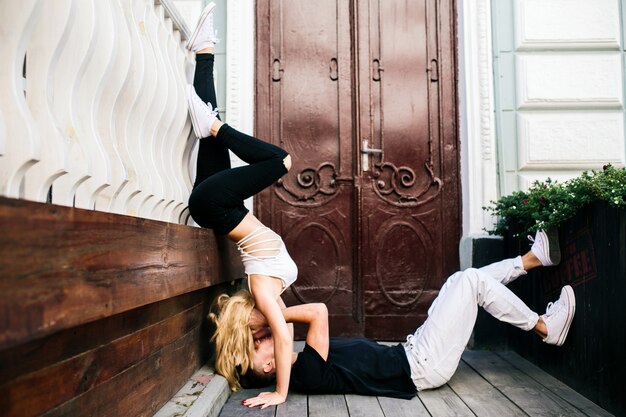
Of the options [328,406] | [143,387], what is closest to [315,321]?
[328,406]

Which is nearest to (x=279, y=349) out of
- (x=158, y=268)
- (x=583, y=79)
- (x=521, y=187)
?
(x=158, y=268)

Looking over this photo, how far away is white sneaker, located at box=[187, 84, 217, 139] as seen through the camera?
2699mm

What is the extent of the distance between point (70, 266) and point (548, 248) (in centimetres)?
262

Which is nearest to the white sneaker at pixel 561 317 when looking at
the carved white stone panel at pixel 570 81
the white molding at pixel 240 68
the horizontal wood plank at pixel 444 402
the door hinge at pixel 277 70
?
the horizontal wood plank at pixel 444 402

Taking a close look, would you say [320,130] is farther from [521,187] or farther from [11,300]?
[11,300]

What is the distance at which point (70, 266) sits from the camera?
1189mm

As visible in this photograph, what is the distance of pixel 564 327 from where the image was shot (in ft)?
9.17

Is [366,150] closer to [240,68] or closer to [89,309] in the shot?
[240,68]

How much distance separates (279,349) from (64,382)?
1192 mm

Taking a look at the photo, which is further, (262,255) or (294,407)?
(262,255)

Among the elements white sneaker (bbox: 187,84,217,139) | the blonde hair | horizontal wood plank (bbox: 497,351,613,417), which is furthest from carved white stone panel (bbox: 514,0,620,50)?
the blonde hair

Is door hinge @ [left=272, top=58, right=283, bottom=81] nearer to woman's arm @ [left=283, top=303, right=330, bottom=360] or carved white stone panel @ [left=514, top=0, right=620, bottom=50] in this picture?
carved white stone panel @ [left=514, top=0, right=620, bottom=50]

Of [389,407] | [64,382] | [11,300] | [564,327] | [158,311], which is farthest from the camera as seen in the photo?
[564,327]

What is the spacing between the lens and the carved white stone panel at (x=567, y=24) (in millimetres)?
4027
